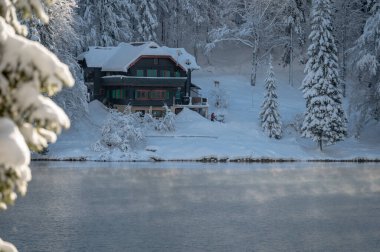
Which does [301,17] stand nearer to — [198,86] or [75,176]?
[198,86]

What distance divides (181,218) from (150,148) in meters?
25.9

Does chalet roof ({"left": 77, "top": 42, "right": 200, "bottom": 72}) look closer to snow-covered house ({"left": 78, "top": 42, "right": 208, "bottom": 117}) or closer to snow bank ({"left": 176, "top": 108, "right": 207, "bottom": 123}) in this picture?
snow-covered house ({"left": 78, "top": 42, "right": 208, "bottom": 117})

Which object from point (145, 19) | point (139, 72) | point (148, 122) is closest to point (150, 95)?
point (139, 72)

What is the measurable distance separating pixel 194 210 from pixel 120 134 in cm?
2418

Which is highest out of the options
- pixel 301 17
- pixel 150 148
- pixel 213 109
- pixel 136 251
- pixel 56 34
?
pixel 301 17

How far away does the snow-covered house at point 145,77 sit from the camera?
205 ft

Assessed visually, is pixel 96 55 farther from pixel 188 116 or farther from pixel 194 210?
pixel 194 210

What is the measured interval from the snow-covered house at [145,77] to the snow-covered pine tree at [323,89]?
12133 millimetres

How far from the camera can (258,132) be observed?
57.7 m

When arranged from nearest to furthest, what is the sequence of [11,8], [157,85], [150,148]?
[11,8], [150,148], [157,85]

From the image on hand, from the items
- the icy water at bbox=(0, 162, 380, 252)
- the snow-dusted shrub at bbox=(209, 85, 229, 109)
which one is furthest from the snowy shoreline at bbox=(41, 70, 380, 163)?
the icy water at bbox=(0, 162, 380, 252)

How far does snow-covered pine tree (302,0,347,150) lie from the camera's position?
174ft

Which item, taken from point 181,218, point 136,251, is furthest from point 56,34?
point 136,251

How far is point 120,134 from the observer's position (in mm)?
51969
